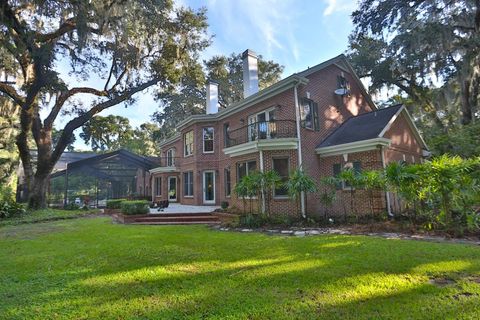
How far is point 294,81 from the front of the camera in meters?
12.3

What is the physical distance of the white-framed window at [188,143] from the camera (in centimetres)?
1961

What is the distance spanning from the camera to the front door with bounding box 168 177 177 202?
21719mm

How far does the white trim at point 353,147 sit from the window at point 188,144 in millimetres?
9733

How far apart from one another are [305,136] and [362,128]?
8.71 ft

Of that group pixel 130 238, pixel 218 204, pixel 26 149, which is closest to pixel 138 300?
pixel 130 238

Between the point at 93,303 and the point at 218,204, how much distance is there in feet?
44.8

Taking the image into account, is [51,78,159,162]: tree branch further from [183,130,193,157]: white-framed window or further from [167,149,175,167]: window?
[167,149,175,167]: window

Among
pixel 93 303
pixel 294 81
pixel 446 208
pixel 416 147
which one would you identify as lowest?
pixel 93 303

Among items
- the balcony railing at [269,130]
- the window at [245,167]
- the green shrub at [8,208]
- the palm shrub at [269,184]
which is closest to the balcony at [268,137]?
the balcony railing at [269,130]

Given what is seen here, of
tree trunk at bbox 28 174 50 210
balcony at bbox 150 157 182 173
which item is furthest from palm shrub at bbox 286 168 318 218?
tree trunk at bbox 28 174 50 210

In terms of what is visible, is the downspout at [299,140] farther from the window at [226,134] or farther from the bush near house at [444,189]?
the window at [226,134]

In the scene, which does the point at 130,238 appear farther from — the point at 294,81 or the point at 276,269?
the point at 294,81

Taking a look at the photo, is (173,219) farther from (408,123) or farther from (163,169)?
(408,123)

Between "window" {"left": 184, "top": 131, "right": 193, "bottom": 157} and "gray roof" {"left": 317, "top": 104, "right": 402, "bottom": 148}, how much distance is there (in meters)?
9.70
